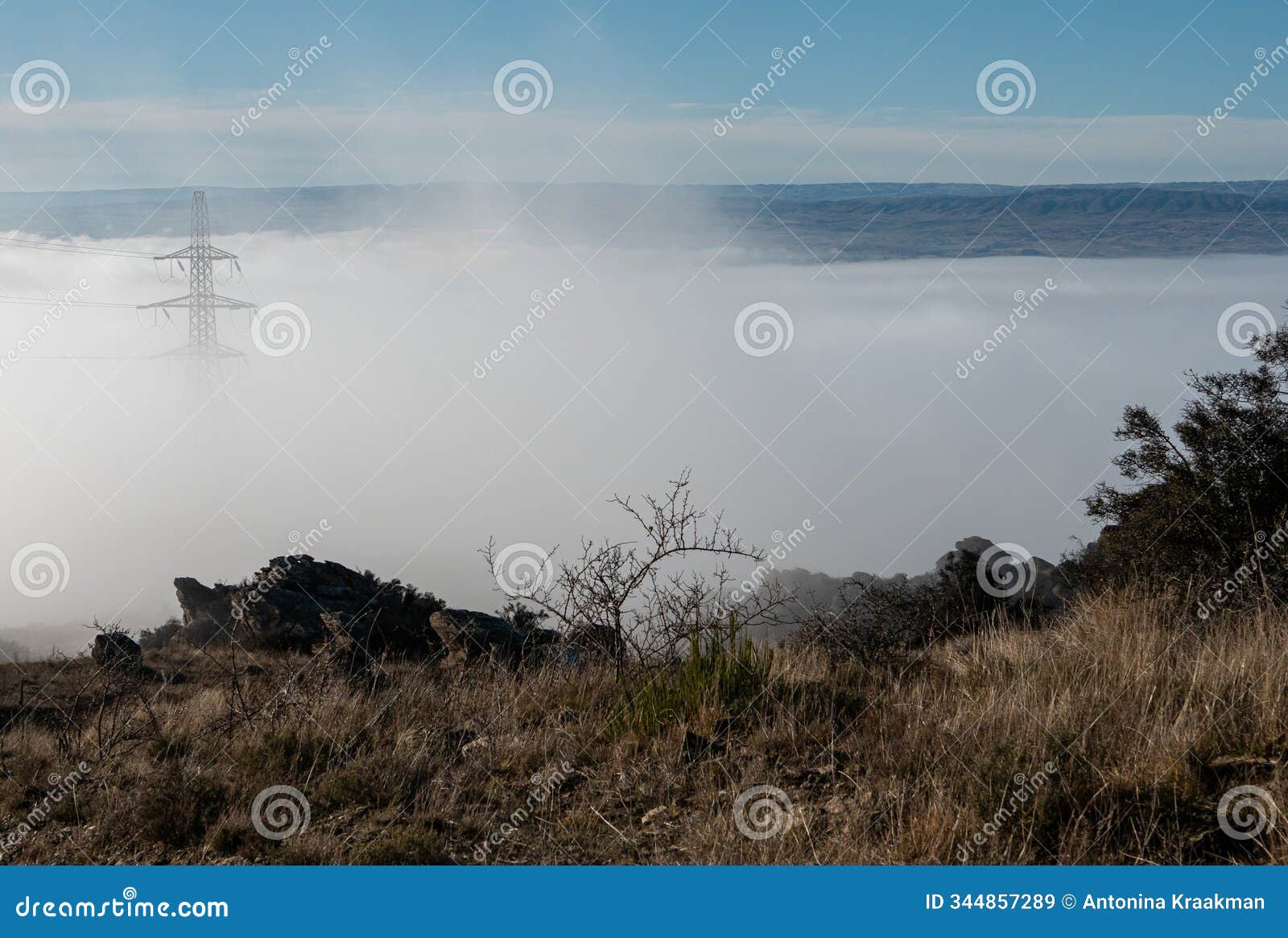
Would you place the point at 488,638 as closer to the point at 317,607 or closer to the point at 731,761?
the point at 731,761

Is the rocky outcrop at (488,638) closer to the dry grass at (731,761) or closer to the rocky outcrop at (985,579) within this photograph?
the dry grass at (731,761)

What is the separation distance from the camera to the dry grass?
194 inches

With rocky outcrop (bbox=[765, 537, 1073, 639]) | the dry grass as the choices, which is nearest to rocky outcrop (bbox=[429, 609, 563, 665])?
the dry grass

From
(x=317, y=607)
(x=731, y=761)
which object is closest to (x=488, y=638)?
(x=731, y=761)

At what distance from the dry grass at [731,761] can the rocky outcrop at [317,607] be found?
28.8ft

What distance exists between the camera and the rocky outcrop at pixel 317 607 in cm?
1695

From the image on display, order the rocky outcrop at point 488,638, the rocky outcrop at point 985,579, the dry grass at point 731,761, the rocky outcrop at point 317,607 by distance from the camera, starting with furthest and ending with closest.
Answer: the rocky outcrop at point 317,607
the rocky outcrop at point 985,579
the rocky outcrop at point 488,638
the dry grass at point 731,761

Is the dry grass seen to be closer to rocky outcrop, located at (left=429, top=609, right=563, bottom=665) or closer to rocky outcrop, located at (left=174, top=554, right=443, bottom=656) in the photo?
rocky outcrop, located at (left=429, top=609, right=563, bottom=665)

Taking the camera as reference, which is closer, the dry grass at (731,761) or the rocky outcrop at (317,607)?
the dry grass at (731,761)

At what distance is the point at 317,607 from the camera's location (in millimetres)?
17562

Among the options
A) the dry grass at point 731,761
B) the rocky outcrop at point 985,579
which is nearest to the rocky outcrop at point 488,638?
the dry grass at point 731,761

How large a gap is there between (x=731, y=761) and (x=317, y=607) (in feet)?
43.3

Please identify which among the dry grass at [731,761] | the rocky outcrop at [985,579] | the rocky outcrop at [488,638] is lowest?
the dry grass at [731,761]

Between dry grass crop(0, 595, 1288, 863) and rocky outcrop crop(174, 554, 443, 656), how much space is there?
8773 mm
